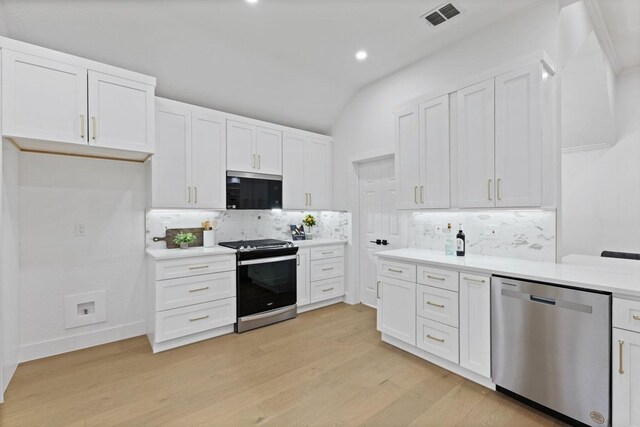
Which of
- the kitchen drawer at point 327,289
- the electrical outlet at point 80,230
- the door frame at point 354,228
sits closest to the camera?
the electrical outlet at point 80,230

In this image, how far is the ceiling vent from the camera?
2.66 meters

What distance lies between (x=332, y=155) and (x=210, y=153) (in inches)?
80.3

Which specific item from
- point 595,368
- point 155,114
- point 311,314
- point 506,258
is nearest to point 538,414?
point 595,368

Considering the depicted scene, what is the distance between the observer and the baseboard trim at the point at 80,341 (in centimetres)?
274

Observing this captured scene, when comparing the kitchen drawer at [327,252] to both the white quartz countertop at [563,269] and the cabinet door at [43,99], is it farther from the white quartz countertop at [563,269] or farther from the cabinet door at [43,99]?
the cabinet door at [43,99]

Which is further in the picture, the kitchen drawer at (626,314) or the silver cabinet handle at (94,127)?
the silver cabinet handle at (94,127)

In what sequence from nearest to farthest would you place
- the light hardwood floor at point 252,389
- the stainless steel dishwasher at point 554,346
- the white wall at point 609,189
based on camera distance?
the stainless steel dishwasher at point 554,346
the light hardwood floor at point 252,389
the white wall at point 609,189

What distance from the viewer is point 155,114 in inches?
121

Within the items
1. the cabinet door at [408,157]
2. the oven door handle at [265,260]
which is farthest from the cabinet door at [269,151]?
the cabinet door at [408,157]

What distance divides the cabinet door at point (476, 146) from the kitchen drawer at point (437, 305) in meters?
0.87

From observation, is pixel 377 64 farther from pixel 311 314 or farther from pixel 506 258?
pixel 311 314

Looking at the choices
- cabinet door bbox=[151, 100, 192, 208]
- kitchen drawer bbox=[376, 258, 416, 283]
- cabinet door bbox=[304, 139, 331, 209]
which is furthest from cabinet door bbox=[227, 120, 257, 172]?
kitchen drawer bbox=[376, 258, 416, 283]

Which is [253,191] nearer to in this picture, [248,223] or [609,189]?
[248,223]

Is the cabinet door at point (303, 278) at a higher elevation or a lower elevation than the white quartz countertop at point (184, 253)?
lower
